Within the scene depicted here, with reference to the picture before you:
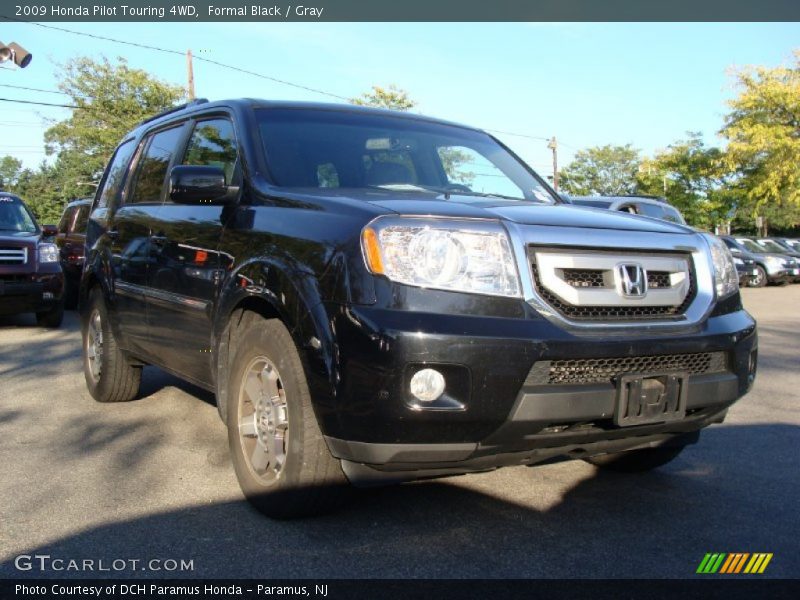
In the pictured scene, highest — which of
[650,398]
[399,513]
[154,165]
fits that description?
[154,165]

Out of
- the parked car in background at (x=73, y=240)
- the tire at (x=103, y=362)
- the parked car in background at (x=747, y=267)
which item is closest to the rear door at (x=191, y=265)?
the tire at (x=103, y=362)

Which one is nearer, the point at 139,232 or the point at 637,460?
the point at 637,460

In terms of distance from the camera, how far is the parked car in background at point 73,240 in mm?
13023

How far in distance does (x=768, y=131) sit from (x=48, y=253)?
26.5 m

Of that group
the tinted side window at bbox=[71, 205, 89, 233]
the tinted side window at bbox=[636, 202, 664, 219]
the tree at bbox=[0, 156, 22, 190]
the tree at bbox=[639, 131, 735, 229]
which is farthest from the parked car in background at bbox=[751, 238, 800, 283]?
the tree at bbox=[0, 156, 22, 190]

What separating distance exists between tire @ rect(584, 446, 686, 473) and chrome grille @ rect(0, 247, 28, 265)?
859 centimetres

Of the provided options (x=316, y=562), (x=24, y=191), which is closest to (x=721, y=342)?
(x=316, y=562)

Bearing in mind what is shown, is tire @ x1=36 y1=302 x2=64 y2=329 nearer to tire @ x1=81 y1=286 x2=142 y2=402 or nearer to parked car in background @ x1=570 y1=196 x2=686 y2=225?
tire @ x1=81 y1=286 x2=142 y2=402

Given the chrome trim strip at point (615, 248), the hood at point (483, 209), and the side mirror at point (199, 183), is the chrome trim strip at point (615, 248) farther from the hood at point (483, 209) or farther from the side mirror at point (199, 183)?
the side mirror at point (199, 183)

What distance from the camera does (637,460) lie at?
4.10 m

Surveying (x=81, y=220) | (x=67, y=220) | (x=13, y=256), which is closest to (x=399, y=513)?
(x=13, y=256)

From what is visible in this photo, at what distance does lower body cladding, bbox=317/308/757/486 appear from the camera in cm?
271

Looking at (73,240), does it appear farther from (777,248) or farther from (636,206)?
(777,248)
